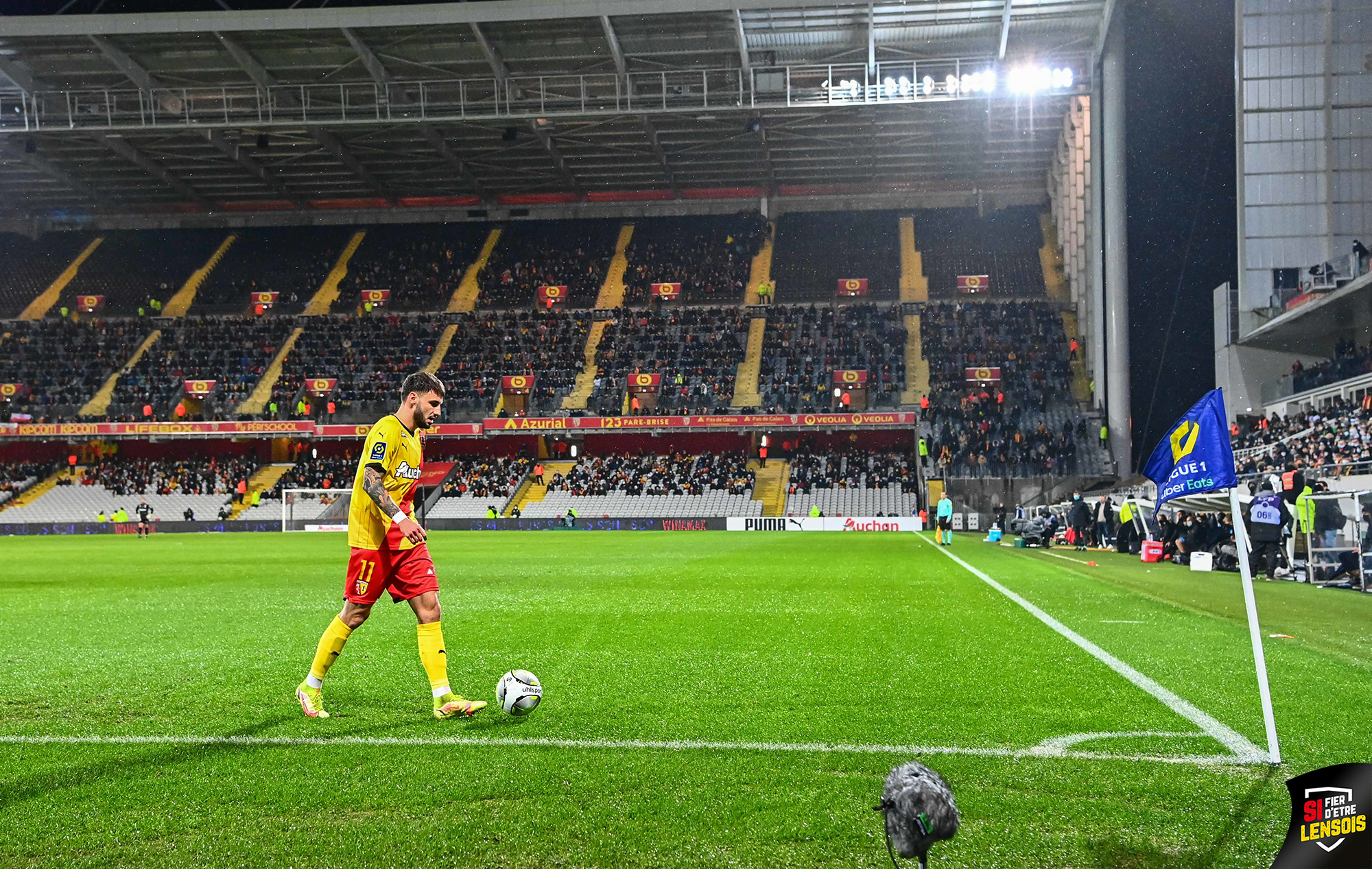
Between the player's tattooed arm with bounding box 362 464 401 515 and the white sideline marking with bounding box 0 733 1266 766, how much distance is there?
1320 mm

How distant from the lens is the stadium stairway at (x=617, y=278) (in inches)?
2309

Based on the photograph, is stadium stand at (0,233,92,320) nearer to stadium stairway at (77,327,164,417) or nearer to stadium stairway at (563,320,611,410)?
stadium stairway at (77,327,164,417)

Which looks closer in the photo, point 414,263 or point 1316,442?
point 1316,442

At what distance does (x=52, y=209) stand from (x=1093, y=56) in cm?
6002

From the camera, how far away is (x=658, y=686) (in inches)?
274

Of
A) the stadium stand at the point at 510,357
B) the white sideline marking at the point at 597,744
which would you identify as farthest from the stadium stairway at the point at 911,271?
the white sideline marking at the point at 597,744

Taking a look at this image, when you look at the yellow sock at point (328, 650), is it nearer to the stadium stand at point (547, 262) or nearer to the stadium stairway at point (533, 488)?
the stadium stairway at point (533, 488)

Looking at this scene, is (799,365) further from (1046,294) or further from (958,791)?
(958,791)

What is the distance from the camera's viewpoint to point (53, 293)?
61.3 metres

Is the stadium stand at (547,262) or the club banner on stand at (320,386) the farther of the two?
the stadium stand at (547,262)

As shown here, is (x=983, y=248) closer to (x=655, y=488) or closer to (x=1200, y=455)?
(x=655, y=488)

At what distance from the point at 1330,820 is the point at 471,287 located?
6035 cm

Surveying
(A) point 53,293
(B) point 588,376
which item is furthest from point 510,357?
(A) point 53,293

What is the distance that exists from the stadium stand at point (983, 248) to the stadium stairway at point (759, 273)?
8431mm
